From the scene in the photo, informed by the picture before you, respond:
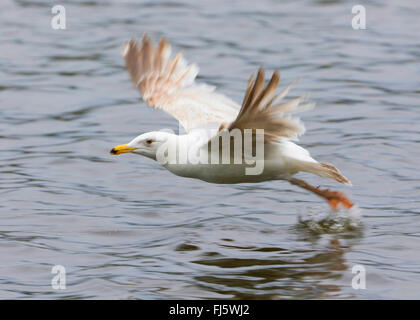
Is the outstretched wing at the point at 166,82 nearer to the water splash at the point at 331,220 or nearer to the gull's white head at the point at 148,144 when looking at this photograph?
the gull's white head at the point at 148,144

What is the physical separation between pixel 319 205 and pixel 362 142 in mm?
2164

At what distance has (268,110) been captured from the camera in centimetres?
669

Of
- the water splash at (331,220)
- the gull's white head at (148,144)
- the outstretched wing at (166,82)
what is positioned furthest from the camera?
the outstretched wing at (166,82)

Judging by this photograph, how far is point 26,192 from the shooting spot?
9273mm

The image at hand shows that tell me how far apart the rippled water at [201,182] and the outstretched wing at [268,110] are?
1131 mm

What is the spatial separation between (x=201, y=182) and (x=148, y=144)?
82.0 inches

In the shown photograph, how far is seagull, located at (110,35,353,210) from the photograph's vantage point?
21.9 feet

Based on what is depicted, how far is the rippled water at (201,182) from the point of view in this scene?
23.5 ft

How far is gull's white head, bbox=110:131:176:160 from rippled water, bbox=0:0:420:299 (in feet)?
2.66
